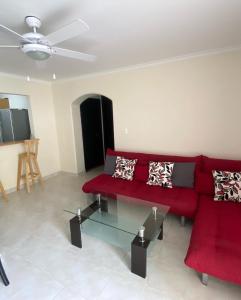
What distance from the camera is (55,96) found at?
4285 millimetres

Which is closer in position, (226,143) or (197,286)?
(197,286)

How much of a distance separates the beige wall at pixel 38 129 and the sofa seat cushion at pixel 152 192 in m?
1.85

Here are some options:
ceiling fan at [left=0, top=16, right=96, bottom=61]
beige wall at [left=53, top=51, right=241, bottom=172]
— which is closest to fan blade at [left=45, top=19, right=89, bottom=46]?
ceiling fan at [left=0, top=16, right=96, bottom=61]

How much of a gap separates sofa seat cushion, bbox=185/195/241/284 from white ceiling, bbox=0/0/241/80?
6.48 ft

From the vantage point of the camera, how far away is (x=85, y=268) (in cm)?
175

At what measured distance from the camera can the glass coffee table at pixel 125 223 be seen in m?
1.66

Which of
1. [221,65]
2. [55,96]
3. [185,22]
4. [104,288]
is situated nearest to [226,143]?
[221,65]

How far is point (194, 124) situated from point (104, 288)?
2496 millimetres

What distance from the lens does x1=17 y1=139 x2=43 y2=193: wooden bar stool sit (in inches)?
142

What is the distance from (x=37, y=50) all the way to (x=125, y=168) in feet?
6.83

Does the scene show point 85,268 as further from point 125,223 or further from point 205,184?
point 205,184

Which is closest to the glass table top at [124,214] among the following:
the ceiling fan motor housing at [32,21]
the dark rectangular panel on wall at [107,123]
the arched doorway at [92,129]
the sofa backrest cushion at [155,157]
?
the sofa backrest cushion at [155,157]

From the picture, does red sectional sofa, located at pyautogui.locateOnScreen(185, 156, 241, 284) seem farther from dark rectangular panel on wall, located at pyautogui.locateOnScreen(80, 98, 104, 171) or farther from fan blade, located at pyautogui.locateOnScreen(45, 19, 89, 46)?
dark rectangular panel on wall, located at pyautogui.locateOnScreen(80, 98, 104, 171)

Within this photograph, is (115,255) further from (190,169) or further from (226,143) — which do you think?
(226,143)
